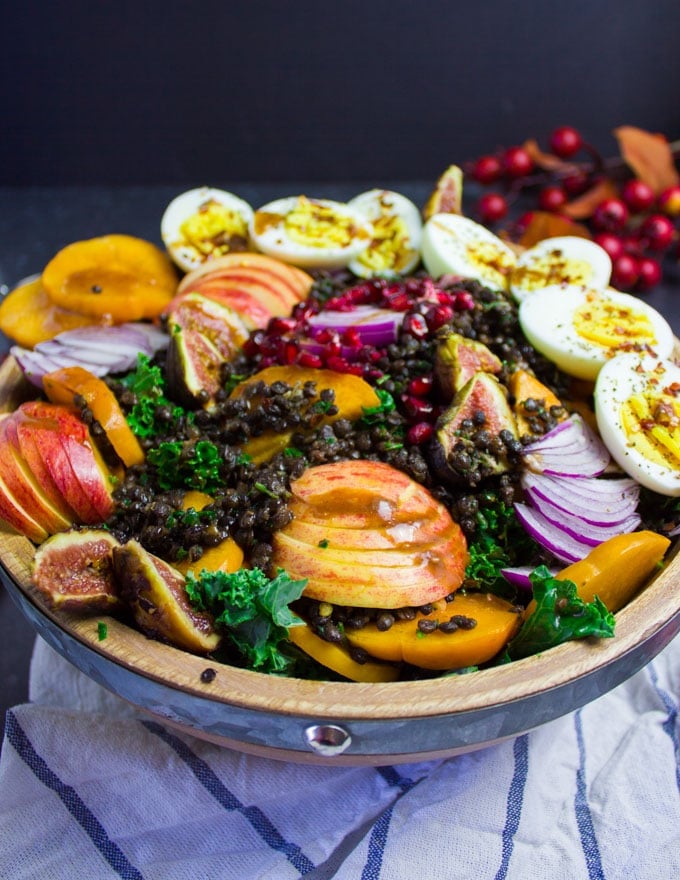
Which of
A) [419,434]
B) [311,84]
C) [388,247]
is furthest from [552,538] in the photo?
[311,84]

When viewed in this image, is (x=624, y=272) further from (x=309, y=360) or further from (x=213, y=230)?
(x=309, y=360)

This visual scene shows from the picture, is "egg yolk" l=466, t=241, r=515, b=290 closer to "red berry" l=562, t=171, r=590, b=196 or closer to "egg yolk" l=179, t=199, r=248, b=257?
"egg yolk" l=179, t=199, r=248, b=257

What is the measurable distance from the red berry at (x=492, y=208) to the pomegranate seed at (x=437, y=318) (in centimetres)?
231

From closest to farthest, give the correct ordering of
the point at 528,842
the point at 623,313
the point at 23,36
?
the point at 528,842 → the point at 623,313 → the point at 23,36

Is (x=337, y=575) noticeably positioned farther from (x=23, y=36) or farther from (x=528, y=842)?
(x=23, y=36)

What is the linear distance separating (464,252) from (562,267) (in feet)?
1.14

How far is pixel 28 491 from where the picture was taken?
2289 millimetres

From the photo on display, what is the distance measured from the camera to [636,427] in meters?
2.54

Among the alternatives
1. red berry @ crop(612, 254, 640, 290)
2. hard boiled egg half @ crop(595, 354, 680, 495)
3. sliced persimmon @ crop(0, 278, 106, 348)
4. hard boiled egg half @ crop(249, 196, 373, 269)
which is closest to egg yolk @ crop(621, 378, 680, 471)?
hard boiled egg half @ crop(595, 354, 680, 495)

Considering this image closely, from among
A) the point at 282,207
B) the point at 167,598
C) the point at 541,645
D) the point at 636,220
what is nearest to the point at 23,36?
the point at 282,207

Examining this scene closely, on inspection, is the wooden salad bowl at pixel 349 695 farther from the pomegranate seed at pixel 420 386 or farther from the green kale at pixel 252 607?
the pomegranate seed at pixel 420 386

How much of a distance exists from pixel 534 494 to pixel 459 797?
2.59ft

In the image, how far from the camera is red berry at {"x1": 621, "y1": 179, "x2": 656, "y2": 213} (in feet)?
15.5

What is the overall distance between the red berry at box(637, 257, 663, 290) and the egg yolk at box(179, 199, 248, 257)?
6.87 feet
